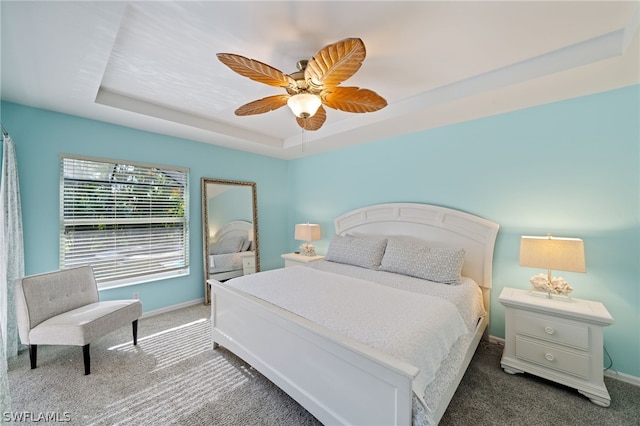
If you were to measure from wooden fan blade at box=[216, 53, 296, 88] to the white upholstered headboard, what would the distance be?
214 cm

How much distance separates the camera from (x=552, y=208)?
7.72ft

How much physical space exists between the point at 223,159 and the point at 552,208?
4134mm

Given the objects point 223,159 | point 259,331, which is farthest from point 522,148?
point 223,159

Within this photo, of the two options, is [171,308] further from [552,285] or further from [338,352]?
[552,285]

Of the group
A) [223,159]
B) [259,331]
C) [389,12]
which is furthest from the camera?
[223,159]

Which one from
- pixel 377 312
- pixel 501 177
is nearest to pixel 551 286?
pixel 501 177

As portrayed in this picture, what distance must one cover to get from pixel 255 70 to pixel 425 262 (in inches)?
89.5

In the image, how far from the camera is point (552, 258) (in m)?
2.04

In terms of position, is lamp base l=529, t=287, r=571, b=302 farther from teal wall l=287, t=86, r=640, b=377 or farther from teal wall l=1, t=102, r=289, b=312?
teal wall l=1, t=102, r=289, b=312

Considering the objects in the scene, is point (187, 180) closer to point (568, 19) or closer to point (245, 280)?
point (245, 280)

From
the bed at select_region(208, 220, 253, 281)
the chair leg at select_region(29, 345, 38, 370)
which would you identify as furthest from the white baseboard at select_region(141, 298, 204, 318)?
the chair leg at select_region(29, 345, 38, 370)

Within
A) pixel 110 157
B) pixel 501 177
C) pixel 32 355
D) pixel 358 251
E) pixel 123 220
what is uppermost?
pixel 110 157

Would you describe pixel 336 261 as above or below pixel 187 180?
below

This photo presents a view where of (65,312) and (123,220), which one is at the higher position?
(123,220)
